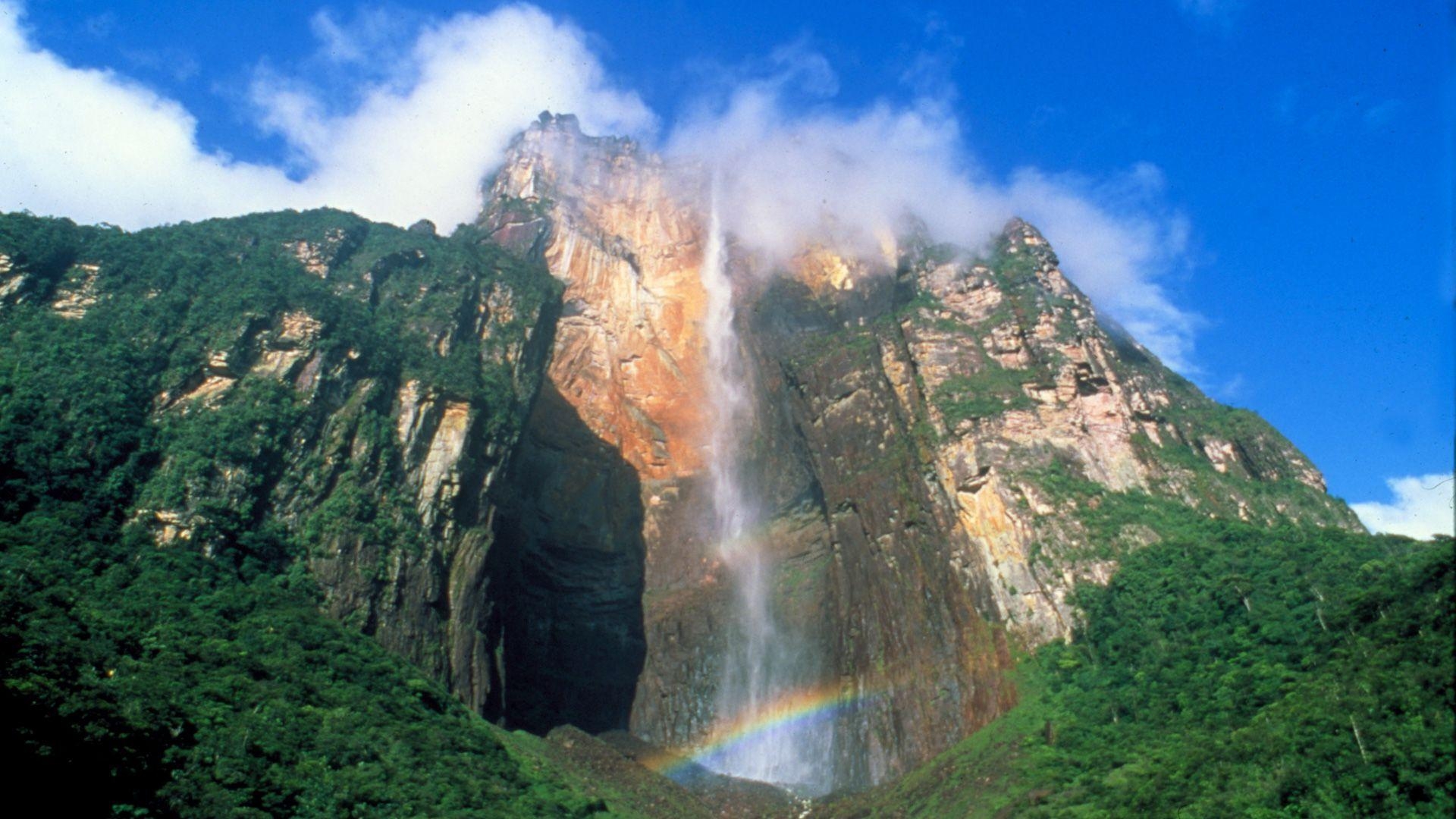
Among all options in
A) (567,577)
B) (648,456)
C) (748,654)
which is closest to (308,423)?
(567,577)

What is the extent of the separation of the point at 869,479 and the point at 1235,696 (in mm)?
20989

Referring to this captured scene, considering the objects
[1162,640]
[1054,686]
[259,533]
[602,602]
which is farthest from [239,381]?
[1162,640]

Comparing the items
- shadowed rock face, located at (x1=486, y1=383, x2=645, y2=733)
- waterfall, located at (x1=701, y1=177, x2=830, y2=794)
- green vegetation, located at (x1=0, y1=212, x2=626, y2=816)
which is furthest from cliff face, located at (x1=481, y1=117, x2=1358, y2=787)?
green vegetation, located at (x1=0, y1=212, x2=626, y2=816)

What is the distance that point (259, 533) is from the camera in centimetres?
3816

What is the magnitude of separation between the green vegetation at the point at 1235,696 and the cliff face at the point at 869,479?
2919mm

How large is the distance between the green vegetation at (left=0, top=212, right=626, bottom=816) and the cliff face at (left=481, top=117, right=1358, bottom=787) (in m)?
9.45

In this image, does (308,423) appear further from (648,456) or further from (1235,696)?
(1235,696)

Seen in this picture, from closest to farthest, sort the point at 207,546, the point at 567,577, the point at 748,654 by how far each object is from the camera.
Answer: the point at 207,546 < the point at 748,654 < the point at 567,577

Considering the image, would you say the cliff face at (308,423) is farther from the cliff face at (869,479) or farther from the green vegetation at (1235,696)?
the green vegetation at (1235,696)

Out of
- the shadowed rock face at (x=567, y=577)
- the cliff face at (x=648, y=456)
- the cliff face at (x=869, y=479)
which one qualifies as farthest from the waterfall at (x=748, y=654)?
the shadowed rock face at (x=567, y=577)

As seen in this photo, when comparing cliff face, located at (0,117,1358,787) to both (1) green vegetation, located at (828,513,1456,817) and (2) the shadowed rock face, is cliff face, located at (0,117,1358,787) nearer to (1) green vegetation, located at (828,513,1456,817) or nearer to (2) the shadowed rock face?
(2) the shadowed rock face

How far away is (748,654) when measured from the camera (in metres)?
49.2

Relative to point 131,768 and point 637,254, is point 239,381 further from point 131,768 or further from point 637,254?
point 637,254

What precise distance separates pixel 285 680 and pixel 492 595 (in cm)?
1437
